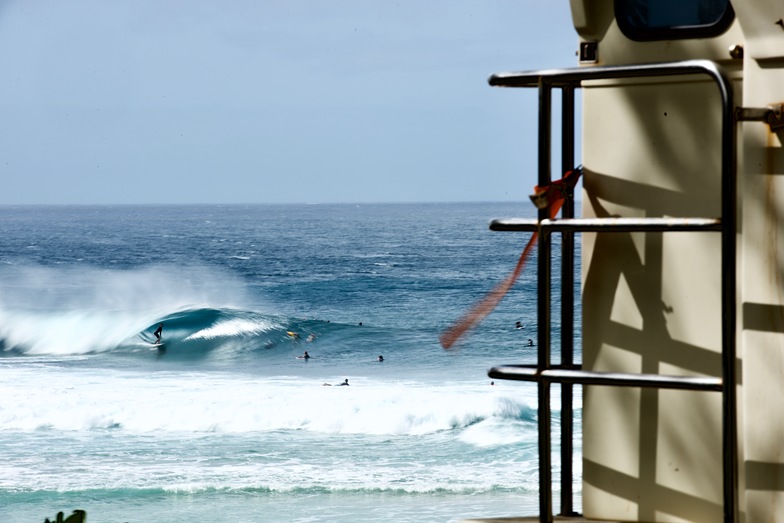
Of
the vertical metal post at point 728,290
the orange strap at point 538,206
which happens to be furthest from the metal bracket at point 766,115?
the orange strap at point 538,206

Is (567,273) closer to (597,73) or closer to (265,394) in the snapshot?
(597,73)

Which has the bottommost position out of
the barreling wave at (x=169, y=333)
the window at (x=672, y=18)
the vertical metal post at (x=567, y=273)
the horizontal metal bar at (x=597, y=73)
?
the barreling wave at (x=169, y=333)

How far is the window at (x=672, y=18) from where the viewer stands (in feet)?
8.80

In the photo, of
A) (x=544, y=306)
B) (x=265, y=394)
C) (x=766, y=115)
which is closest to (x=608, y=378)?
(x=544, y=306)

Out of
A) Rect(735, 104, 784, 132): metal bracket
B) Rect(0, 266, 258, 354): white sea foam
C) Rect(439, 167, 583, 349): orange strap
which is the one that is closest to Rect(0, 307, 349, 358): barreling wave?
Rect(0, 266, 258, 354): white sea foam

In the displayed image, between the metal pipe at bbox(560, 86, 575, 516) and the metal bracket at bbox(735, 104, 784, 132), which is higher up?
the metal bracket at bbox(735, 104, 784, 132)

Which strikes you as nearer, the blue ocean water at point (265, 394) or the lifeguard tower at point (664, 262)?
the lifeguard tower at point (664, 262)

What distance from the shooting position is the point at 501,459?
54.4ft

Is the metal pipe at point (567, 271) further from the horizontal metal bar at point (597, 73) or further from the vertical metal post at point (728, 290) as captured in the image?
the vertical metal post at point (728, 290)

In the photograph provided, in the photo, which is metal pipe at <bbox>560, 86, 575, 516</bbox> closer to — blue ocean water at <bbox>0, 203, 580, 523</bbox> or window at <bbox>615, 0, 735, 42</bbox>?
window at <bbox>615, 0, 735, 42</bbox>

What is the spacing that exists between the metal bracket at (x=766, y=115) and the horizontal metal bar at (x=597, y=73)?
15 cm

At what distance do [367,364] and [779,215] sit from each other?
92.2 feet

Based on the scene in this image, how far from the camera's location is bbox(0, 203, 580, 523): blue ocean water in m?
14.1

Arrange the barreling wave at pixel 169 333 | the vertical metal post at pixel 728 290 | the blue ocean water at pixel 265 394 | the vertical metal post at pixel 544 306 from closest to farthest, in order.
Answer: the vertical metal post at pixel 728 290 < the vertical metal post at pixel 544 306 < the blue ocean water at pixel 265 394 < the barreling wave at pixel 169 333
